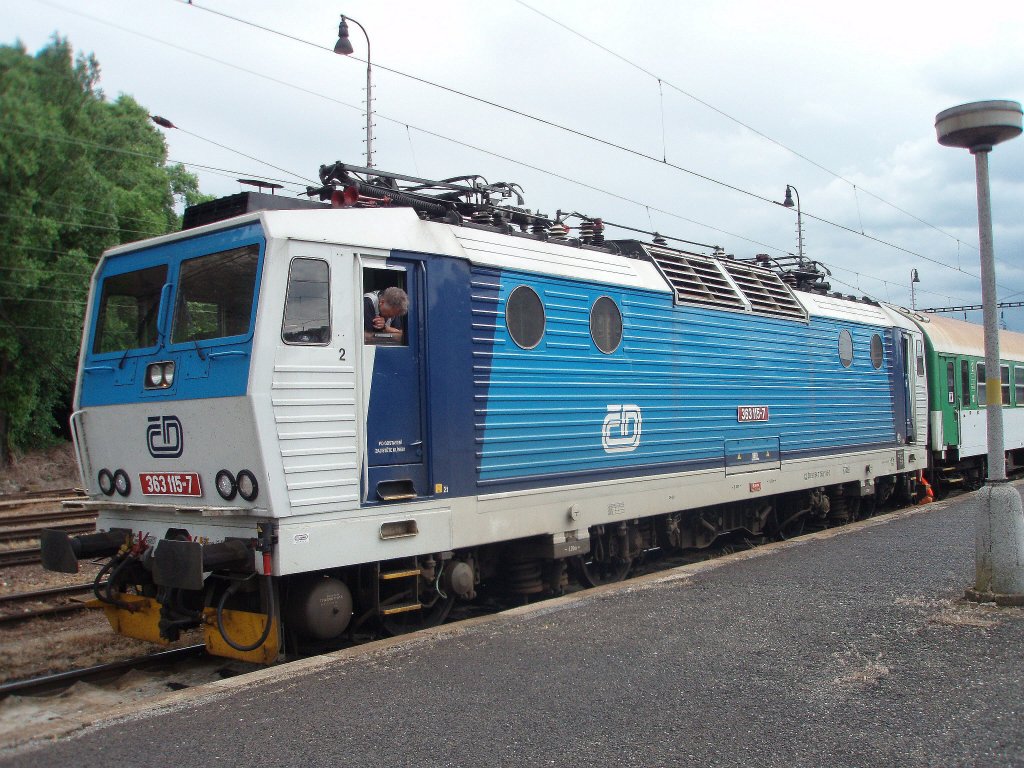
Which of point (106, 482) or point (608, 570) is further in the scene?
point (608, 570)

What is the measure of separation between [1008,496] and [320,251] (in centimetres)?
566

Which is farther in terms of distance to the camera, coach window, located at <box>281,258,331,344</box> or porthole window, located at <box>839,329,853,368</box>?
porthole window, located at <box>839,329,853,368</box>

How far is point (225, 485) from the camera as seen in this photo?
6.15m

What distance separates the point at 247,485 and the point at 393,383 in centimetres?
130

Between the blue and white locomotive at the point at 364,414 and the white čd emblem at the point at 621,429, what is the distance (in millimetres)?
28

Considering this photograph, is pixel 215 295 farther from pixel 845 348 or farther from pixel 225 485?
pixel 845 348

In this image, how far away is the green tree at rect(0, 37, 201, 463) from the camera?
19594 millimetres

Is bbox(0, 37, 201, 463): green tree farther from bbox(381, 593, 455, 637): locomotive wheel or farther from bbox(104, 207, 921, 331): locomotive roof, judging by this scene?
bbox(381, 593, 455, 637): locomotive wheel

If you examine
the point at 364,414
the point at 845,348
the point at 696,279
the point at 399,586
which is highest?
the point at 696,279

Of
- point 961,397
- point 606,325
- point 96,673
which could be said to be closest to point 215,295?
point 96,673

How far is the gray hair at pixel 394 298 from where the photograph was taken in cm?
656

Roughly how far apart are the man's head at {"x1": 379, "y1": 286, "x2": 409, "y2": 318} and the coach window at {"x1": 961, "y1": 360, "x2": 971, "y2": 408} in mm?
15132

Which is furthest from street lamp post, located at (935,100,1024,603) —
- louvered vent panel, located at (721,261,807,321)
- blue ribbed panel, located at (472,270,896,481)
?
louvered vent panel, located at (721,261,807,321)

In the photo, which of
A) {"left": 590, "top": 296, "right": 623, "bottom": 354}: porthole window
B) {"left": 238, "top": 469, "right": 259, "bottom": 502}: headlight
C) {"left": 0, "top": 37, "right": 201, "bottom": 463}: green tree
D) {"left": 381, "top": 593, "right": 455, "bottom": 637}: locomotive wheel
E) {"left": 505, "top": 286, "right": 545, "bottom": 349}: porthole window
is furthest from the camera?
Answer: {"left": 0, "top": 37, "right": 201, "bottom": 463}: green tree
